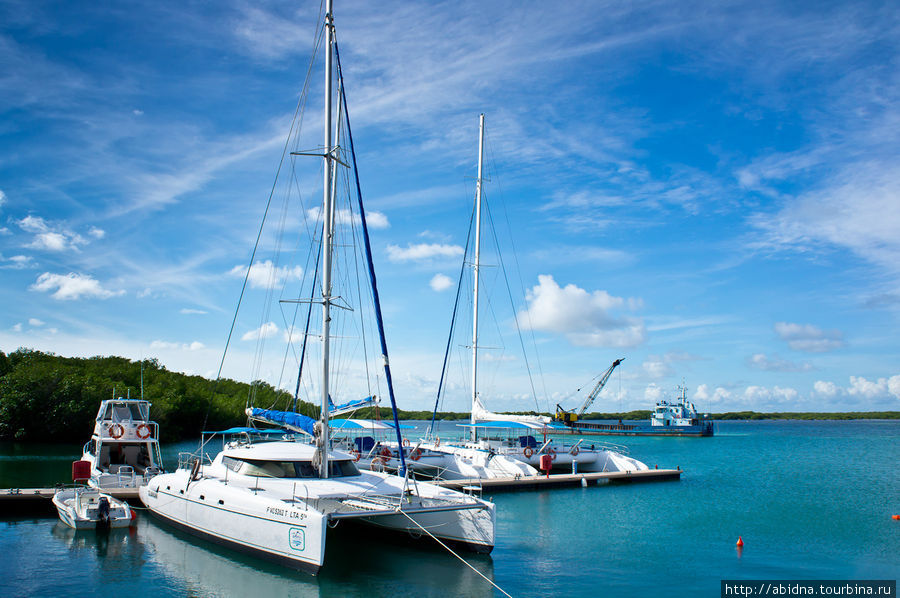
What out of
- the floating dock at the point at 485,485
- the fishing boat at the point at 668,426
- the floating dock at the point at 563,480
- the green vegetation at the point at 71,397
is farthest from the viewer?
the fishing boat at the point at 668,426

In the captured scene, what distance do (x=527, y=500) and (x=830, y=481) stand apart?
74.7 ft

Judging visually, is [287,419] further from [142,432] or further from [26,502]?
[26,502]

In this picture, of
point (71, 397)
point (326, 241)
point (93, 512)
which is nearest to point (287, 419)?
point (93, 512)

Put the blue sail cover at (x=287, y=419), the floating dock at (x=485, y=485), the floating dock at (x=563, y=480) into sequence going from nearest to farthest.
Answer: the floating dock at (x=485, y=485), the blue sail cover at (x=287, y=419), the floating dock at (x=563, y=480)

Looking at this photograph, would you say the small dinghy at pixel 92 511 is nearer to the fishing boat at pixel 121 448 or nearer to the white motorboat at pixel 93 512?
the white motorboat at pixel 93 512

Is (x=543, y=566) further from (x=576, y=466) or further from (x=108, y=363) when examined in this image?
(x=108, y=363)

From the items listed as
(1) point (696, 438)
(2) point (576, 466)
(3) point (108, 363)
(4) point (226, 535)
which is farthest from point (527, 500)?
(1) point (696, 438)

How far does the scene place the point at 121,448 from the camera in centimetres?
2722

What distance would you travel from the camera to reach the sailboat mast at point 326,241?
17.7 metres

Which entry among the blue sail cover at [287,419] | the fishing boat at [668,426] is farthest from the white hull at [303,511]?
the fishing boat at [668,426]

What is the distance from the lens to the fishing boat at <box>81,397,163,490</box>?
2438 centimetres

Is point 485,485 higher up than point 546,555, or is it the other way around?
point 546,555

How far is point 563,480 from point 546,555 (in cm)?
1493

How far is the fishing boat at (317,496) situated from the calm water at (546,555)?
2.28ft
